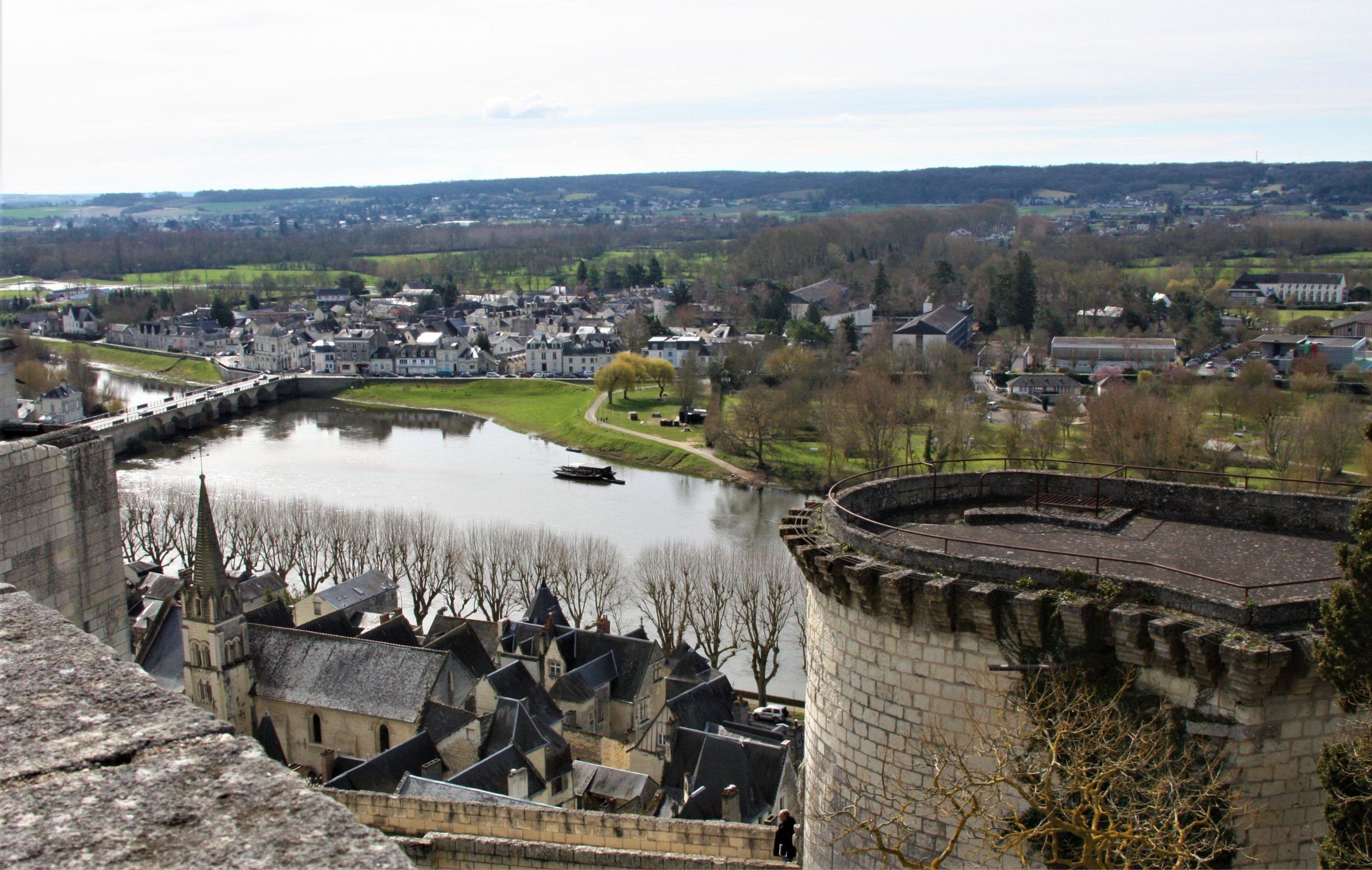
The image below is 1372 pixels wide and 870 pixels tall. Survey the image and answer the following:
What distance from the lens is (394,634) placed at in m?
24.9

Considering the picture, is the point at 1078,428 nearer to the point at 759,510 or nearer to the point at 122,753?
the point at 759,510

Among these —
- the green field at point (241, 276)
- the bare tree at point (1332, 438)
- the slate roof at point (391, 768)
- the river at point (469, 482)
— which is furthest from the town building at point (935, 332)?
the green field at point (241, 276)

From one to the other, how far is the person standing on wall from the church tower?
16.3 meters

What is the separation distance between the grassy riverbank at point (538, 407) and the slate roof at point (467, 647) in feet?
82.0

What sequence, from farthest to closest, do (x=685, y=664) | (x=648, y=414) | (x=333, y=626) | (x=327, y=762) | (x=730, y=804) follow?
1. (x=648, y=414)
2. (x=333, y=626)
3. (x=685, y=664)
4. (x=327, y=762)
5. (x=730, y=804)

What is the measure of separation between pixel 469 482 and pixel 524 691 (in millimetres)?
25407

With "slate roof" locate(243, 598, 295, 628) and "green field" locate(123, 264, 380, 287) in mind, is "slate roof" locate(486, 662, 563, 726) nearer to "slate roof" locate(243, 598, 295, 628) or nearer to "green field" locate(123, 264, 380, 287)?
"slate roof" locate(243, 598, 295, 628)

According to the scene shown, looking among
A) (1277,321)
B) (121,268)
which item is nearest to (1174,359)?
(1277,321)

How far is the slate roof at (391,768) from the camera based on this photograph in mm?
17672

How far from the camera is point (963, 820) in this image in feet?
17.0

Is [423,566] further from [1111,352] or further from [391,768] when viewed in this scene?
[1111,352]

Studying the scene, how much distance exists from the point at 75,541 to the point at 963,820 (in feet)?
18.5

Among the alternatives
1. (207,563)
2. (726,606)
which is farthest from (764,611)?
(207,563)

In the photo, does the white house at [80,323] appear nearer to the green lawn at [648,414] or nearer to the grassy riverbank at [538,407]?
the grassy riverbank at [538,407]
